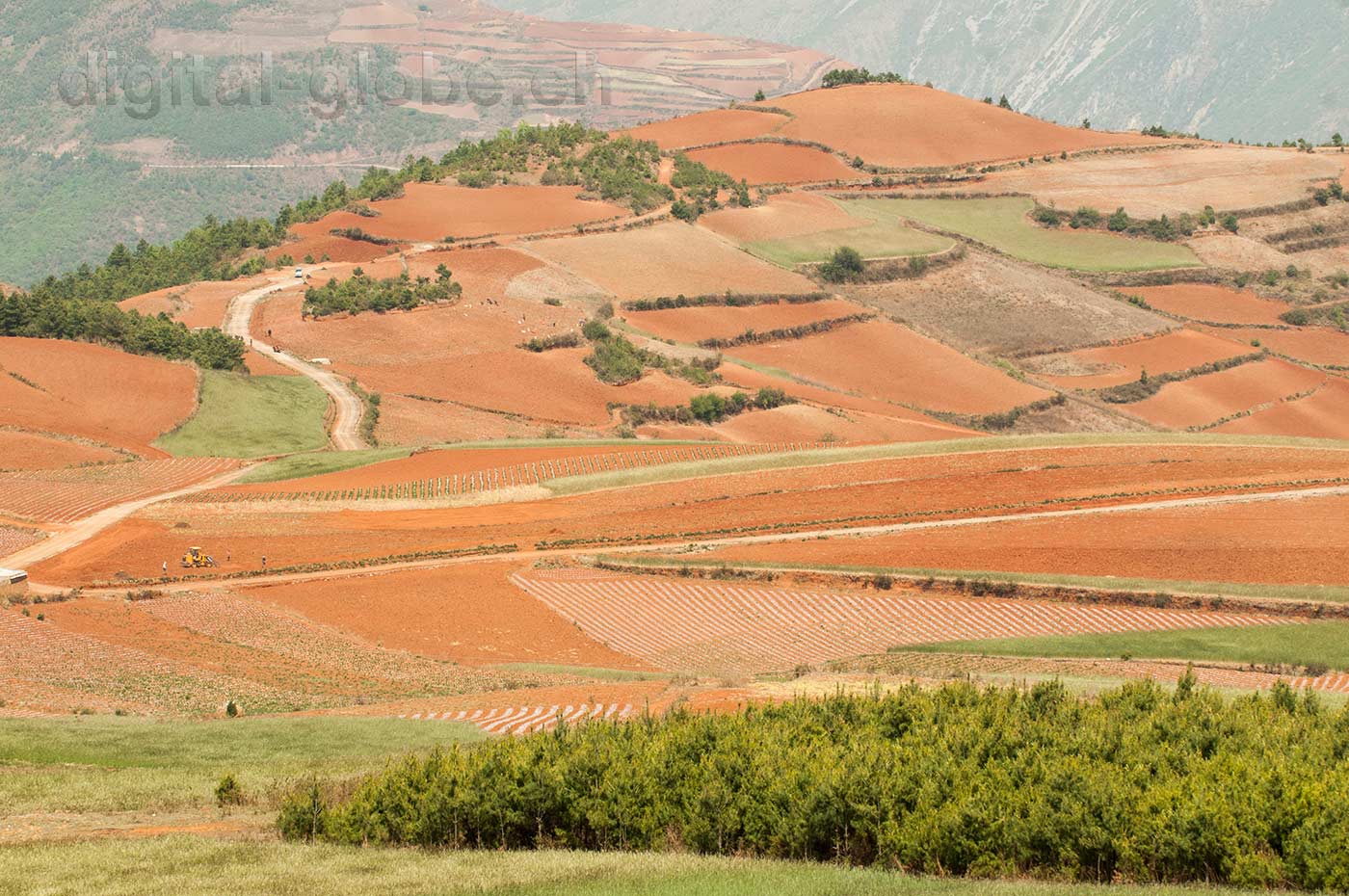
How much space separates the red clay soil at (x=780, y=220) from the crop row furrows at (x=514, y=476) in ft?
235

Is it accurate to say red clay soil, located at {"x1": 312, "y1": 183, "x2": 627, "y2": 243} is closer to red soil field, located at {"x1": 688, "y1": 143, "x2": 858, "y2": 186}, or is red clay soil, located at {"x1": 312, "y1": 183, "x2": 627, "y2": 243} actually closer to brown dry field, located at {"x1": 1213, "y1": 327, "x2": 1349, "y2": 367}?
red soil field, located at {"x1": 688, "y1": 143, "x2": 858, "y2": 186}

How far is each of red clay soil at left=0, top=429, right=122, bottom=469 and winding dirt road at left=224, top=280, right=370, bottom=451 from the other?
12.5 m

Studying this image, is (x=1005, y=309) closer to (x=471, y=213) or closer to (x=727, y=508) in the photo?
(x=471, y=213)

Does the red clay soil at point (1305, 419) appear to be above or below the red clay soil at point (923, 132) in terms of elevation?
below

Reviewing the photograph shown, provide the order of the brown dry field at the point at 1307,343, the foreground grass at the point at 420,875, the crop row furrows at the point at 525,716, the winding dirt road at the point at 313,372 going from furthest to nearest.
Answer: the brown dry field at the point at 1307,343, the winding dirt road at the point at 313,372, the crop row furrows at the point at 525,716, the foreground grass at the point at 420,875

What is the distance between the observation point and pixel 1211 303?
5846 inches

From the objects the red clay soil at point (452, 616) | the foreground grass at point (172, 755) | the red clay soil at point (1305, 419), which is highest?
the foreground grass at point (172, 755)

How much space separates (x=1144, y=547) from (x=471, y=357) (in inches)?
2382

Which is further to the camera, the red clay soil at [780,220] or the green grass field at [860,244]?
the red clay soil at [780,220]

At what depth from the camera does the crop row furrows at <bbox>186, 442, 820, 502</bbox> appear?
230ft

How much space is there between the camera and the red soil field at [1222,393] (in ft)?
392

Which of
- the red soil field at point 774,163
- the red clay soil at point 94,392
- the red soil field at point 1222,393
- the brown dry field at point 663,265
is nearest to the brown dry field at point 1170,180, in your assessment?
the red soil field at point 774,163

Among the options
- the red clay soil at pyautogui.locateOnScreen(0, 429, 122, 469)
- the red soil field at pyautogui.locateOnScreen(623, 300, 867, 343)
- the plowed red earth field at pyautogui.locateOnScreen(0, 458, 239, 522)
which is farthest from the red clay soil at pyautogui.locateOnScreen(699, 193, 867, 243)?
the plowed red earth field at pyautogui.locateOnScreen(0, 458, 239, 522)

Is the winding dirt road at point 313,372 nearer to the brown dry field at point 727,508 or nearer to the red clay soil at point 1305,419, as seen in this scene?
the brown dry field at point 727,508
